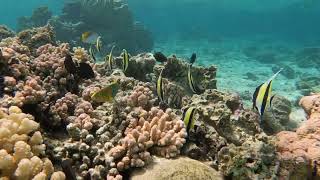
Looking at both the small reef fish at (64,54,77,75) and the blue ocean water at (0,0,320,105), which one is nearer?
the small reef fish at (64,54,77,75)

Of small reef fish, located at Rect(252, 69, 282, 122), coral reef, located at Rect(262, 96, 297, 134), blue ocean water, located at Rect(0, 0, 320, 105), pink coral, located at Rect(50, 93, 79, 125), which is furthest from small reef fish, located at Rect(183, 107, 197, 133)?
blue ocean water, located at Rect(0, 0, 320, 105)

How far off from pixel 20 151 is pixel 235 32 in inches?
2129

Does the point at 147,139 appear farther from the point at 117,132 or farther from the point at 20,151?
the point at 20,151

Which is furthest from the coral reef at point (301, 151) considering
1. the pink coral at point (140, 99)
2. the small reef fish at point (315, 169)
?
the pink coral at point (140, 99)

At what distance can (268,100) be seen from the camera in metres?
3.27

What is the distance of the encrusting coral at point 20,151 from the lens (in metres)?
2.98

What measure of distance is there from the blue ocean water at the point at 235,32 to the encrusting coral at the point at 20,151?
36.1 feet

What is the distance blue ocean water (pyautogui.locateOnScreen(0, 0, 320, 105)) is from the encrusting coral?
433 inches

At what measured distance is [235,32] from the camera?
54.4 metres

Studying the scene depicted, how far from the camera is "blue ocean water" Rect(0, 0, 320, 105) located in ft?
67.1

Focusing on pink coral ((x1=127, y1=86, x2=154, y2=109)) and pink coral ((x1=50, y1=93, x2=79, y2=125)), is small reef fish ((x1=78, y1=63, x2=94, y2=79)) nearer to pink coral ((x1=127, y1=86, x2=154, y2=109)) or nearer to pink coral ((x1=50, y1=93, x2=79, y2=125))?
pink coral ((x1=50, y1=93, x2=79, y2=125))

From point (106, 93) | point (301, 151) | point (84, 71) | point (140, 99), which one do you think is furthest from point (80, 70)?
point (301, 151)

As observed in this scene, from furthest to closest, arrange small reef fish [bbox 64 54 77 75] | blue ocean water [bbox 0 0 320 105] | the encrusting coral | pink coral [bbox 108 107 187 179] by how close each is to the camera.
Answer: blue ocean water [bbox 0 0 320 105] < small reef fish [bbox 64 54 77 75] < pink coral [bbox 108 107 187 179] < the encrusting coral

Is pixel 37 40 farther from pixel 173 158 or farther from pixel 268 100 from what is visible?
pixel 268 100
